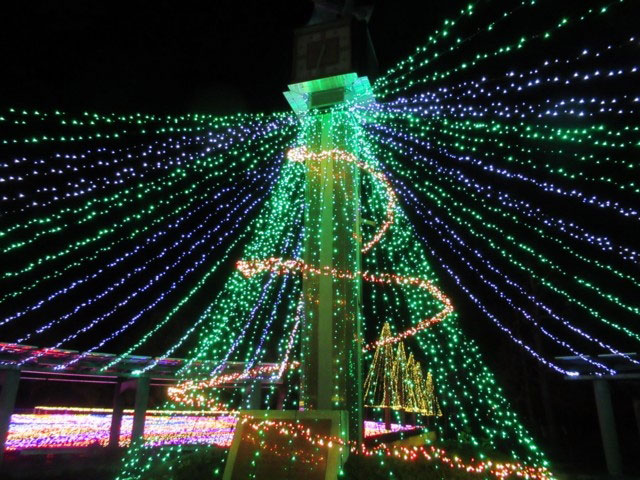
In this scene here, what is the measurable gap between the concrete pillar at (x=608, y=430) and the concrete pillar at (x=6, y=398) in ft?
52.9

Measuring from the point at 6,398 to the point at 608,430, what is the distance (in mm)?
16477

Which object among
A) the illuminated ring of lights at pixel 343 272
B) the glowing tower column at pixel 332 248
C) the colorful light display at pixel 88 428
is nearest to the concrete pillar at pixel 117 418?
the colorful light display at pixel 88 428

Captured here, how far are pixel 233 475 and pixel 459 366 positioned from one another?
17.9 feet

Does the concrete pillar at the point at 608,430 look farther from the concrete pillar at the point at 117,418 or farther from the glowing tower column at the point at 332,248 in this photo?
the concrete pillar at the point at 117,418

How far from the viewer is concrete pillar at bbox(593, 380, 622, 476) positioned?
13320 millimetres

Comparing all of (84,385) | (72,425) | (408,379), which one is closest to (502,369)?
(408,379)

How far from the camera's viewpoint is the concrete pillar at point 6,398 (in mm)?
11953

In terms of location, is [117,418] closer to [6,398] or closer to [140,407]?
[140,407]

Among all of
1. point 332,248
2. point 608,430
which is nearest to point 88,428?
point 332,248

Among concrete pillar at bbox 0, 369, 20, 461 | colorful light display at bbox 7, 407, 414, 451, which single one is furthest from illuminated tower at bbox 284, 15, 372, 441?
concrete pillar at bbox 0, 369, 20, 461

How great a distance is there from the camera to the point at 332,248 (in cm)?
739

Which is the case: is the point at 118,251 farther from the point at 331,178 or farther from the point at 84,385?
the point at 331,178

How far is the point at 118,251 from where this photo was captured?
17.1 m

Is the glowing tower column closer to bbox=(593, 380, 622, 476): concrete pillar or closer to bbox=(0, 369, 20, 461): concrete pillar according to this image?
bbox=(0, 369, 20, 461): concrete pillar
